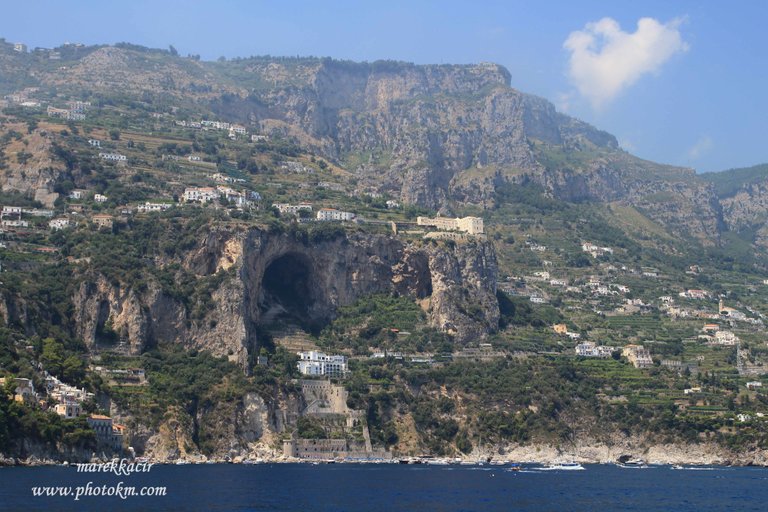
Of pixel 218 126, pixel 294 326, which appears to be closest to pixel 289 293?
pixel 294 326

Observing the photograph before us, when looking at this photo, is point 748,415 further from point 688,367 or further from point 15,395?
point 15,395

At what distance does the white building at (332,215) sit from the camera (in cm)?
14625

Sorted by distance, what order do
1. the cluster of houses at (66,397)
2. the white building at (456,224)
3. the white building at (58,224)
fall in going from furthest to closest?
the white building at (456,224)
the white building at (58,224)
the cluster of houses at (66,397)

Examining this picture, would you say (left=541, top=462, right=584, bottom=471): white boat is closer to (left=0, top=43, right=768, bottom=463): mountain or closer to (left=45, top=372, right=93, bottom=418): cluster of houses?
(left=0, top=43, right=768, bottom=463): mountain

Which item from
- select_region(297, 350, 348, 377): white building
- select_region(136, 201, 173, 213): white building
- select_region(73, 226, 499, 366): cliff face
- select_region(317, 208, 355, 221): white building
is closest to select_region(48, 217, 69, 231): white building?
select_region(136, 201, 173, 213): white building

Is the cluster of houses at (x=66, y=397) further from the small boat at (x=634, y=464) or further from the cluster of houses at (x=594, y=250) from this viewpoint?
the cluster of houses at (x=594, y=250)

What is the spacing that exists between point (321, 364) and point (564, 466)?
76.1 feet

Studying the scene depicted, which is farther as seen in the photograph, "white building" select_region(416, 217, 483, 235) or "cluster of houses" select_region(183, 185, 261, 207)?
"white building" select_region(416, 217, 483, 235)

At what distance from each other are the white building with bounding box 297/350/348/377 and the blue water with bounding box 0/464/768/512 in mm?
12593

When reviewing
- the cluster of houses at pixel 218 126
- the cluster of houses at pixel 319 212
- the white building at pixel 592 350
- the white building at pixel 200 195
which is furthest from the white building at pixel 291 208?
the cluster of houses at pixel 218 126

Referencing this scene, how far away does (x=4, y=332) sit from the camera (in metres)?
101

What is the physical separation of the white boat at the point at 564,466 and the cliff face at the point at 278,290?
19976 millimetres

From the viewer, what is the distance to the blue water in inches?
3000

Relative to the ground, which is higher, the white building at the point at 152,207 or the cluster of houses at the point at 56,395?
the white building at the point at 152,207
